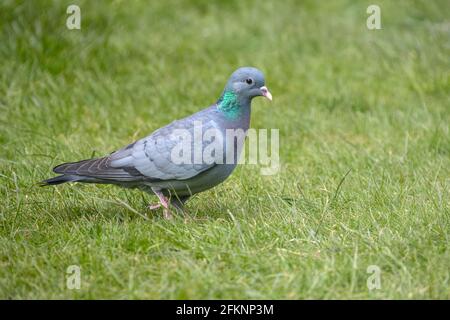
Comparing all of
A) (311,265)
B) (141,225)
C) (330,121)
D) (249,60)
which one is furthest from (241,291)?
(249,60)

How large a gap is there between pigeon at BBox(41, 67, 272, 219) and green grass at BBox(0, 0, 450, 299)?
18 centimetres

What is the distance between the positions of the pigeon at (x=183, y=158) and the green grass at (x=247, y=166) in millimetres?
181

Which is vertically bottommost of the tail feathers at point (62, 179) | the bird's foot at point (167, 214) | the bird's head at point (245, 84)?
the bird's foot at point (167, 214)

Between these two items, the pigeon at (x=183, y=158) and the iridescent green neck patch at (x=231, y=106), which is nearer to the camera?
the pigeon at (x=183, y=158)

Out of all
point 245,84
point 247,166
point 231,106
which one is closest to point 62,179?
point 231,106

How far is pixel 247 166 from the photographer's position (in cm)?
507

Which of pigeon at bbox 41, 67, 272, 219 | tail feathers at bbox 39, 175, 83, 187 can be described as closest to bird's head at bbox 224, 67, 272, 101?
pigeon at bbox 41, 67, 272, 219

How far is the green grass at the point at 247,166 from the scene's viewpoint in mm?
3449

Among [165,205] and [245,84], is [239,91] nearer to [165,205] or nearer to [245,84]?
[245,84]

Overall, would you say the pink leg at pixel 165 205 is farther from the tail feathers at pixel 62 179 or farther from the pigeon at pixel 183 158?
the tail feathers at pixel 62 179

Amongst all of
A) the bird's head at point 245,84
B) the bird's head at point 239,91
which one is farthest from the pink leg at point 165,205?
the bird's head at point 245,84

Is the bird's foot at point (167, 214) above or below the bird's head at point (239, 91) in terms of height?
below

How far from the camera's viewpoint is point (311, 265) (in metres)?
3.44

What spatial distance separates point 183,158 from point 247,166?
1135 mm
